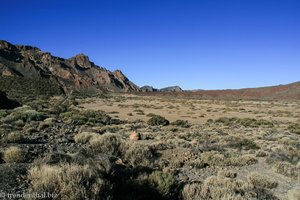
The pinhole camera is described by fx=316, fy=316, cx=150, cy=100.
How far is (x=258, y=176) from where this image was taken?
9805mm

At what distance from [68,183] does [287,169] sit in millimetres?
8252

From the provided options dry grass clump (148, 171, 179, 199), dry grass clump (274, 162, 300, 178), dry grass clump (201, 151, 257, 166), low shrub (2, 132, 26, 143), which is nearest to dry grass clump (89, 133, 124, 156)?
low shrub (2, 132, 26, 143)

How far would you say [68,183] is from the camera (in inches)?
224

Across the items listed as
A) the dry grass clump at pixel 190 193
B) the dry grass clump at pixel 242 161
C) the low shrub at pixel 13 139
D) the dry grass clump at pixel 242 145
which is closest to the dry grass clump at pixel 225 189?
the dry grass clump at pixel 190 193

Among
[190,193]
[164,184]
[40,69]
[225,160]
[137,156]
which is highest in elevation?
[40,69]

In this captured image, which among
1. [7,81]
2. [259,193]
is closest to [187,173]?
[259,193]

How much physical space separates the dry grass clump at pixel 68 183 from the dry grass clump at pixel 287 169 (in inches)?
281

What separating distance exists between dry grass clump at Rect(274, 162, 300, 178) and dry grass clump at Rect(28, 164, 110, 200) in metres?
7.15

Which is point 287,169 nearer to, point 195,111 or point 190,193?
point 190,193

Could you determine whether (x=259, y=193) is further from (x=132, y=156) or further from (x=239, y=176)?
(x=132, y=156)

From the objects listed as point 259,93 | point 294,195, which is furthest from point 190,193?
point 259,93

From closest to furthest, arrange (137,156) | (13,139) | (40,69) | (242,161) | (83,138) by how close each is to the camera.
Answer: (137,156) < (242,161) < (13,139) < (83,138) < (40,69)

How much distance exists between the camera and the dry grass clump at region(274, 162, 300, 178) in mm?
10630

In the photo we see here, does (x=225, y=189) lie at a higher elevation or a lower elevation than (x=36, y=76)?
lower
